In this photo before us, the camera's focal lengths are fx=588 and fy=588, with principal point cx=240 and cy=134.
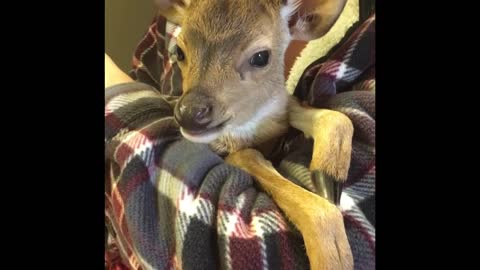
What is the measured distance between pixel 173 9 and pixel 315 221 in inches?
12.4

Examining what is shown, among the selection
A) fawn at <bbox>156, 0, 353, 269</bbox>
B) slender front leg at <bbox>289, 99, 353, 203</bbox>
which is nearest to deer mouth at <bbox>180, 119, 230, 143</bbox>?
fawn at <bbox>156, 0, 353, 269</bbox>

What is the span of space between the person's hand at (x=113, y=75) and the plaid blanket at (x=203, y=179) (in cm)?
1

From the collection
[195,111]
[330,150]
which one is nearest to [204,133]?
[195,111]

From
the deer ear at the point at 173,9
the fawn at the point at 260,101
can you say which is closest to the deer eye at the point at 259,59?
the fawn at the point at 260,101

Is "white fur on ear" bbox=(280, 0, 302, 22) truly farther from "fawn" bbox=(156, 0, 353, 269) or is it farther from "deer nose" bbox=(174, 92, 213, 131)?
"deer nose" bbox=(174, 92, 213, 131)

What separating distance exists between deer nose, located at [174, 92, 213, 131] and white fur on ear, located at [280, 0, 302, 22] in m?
0.14

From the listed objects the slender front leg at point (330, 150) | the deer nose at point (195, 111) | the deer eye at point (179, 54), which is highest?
the deer eye at point (179, 54)

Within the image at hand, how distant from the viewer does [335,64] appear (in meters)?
0.72

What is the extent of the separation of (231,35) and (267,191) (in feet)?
0.61

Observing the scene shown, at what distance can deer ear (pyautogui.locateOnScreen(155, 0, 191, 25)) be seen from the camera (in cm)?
73

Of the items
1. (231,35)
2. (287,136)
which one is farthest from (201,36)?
(287,136)

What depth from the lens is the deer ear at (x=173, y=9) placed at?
730mm

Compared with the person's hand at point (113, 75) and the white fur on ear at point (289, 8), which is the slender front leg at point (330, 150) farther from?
the person's hand at point (113, 75)

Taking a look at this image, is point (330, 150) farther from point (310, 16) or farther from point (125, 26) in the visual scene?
point (125, 26)
